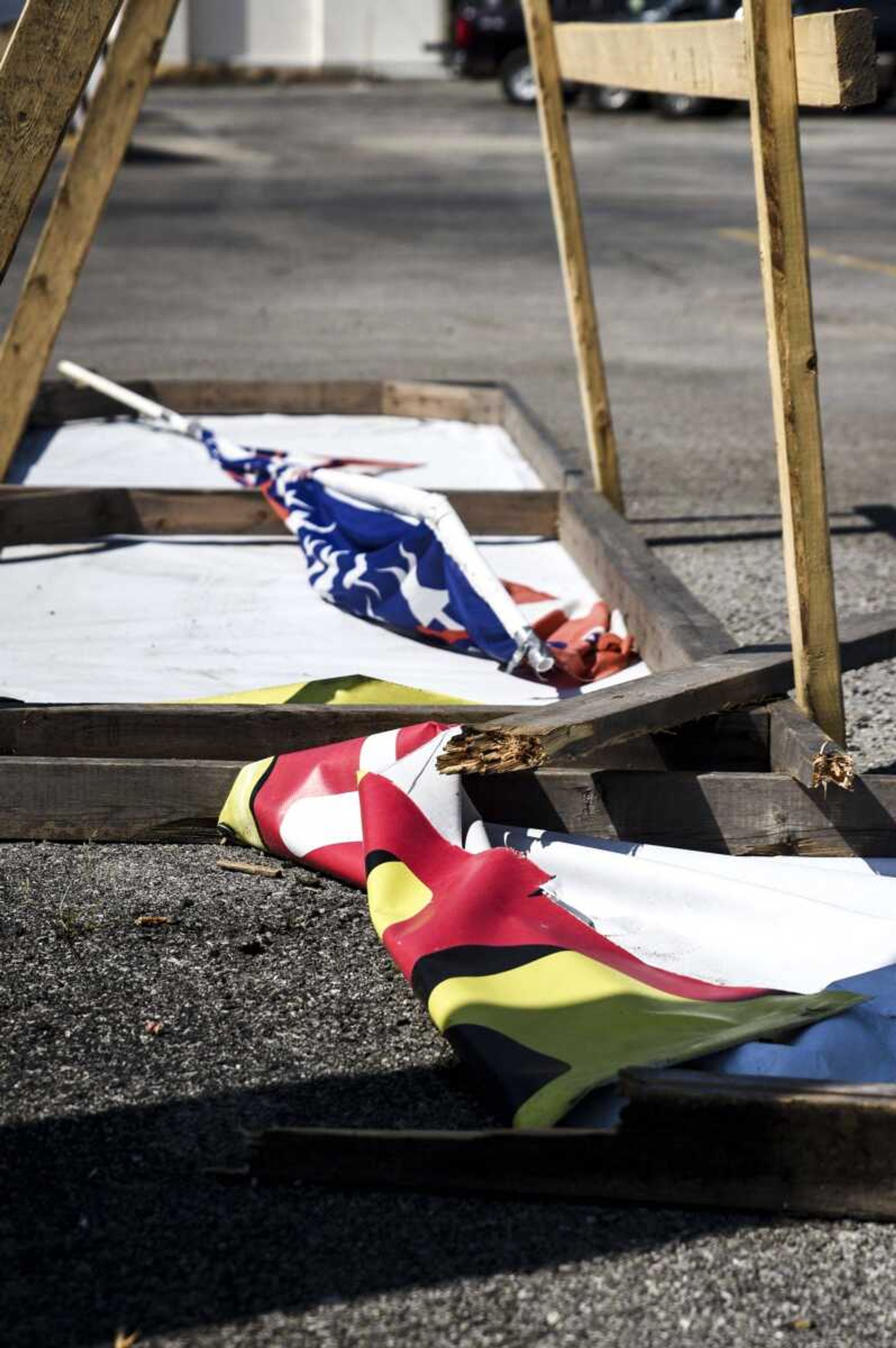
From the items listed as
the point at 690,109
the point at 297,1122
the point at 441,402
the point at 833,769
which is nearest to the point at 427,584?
the point at 833,769

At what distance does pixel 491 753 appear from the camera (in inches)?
121

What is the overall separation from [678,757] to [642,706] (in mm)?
288

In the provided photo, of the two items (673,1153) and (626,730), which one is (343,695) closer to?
(626,730)

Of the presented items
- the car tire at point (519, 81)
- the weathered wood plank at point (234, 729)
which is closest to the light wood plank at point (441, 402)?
the weathered wood plank at point (234, 729)

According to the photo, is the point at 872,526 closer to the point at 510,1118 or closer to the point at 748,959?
the point at 748,959

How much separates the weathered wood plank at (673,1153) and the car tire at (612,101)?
26535 mm

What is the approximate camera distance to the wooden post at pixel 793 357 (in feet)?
10.4

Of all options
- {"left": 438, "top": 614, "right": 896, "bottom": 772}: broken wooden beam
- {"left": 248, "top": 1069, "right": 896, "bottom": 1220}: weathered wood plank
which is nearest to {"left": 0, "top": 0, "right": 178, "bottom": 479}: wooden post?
{"left": 438, "top": 614, "right": 896, "bottom": 772}: broken wooden beam

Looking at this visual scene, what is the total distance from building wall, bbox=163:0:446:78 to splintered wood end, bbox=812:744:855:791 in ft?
123

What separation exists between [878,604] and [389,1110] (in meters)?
3.45

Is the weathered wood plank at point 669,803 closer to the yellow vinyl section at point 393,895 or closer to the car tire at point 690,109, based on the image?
the yellow vinyl section at point 393,895

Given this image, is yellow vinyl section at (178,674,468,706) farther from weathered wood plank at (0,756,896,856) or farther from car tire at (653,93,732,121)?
car tire at (653,93,732,121)

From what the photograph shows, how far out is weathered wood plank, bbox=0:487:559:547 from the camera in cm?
571

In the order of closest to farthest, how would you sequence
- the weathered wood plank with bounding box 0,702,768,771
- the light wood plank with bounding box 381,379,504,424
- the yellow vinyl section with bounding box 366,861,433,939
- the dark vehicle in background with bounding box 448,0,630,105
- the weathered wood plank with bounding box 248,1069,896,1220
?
the weathered wood plank with bounding box 248,1069,896,1220 → the yellow vinyl section with bounding box 366,861,433,939 → the weathered wood plank with bounding box 0,702,768,771 → the light wood plank with bounding box 381,379,504,424 → the dark vehicle in background with bounding box 448,0,630,105
